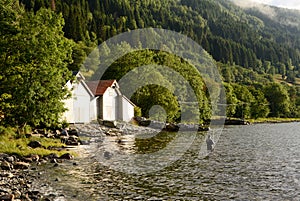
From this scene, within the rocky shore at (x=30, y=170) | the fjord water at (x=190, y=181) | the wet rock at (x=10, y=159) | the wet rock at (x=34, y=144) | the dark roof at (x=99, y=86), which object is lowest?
the fjord water at (x=190, y=181)

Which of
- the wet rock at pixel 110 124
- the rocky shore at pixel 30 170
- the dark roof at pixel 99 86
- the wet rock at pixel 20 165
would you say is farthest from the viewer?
the dark roof at pixel 99 86

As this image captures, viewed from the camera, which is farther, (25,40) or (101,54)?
(101,54)

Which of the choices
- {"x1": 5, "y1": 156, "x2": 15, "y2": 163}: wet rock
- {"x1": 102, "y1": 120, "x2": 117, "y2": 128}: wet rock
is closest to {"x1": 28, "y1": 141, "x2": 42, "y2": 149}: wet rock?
{"x1": 5, "y1": 156, "x2": 15, "y2": 163}: wet rock

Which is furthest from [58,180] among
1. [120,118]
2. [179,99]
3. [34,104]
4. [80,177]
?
[179,99]

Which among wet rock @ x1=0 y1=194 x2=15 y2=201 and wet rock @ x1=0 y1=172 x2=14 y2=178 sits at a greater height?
wet rock @ x1=0 y1=194 x2=15 y2=201

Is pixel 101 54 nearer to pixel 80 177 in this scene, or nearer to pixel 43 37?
pixel 43 37

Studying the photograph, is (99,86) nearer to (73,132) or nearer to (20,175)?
(73,132)

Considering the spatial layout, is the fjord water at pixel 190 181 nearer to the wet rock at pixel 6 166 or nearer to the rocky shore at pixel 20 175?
the rocky shore at pixel 20 175

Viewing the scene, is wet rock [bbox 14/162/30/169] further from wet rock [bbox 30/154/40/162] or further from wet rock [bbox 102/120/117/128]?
wet rock [bbox 102/120/117/128]

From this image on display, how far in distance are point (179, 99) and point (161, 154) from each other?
6025cm

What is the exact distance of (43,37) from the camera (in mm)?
29719


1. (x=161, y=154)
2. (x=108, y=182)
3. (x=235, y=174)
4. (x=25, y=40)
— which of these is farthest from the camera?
(x=161, y=154)

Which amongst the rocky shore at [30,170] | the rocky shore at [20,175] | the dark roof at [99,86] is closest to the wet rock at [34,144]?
the rocky shore at [30,170]

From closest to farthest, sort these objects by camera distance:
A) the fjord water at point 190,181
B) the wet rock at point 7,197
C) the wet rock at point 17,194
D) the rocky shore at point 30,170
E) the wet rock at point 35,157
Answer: the wet rock at point 7,197, the wet rock at point 17,194, the rocky shore at point 30,170, the fjord water at point 190,181, the wet rock at point 35,157
